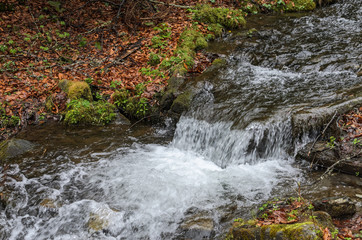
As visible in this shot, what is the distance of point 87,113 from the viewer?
24.0 feet

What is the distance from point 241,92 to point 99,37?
593 cm

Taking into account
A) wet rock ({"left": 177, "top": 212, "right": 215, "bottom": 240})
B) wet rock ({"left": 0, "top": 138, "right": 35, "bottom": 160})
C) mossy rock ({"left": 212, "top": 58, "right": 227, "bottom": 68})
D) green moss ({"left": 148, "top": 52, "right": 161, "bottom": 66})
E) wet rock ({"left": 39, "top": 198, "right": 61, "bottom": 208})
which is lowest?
wet rock ({"left": 39, "top": 198, "right": 61, "bottom": 208})

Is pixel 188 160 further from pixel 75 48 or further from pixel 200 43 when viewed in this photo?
pixel 75 48

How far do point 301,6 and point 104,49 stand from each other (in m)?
8.69

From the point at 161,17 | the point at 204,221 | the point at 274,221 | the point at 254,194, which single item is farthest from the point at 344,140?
the point at 161,17

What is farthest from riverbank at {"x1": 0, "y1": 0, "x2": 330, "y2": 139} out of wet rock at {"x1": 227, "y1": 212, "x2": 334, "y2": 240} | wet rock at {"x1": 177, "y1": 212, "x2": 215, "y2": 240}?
wet rock at {"x1": 227, "y1": 212, "x2": 334, "y2": 240}

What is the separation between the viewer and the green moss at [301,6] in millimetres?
12523

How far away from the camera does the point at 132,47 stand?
31.5 feet

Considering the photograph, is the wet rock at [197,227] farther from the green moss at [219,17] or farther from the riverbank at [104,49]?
the green moss at [219,17]

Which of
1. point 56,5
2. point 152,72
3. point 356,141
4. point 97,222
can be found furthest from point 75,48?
point 356,141

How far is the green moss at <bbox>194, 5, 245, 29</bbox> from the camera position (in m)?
10.7

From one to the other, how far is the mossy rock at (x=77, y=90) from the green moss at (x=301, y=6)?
9442 mm

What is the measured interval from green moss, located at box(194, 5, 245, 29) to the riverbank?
4 cm

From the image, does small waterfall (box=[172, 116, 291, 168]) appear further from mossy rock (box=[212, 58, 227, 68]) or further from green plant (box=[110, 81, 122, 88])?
green plant (box=[110, 81, 122, 88])
